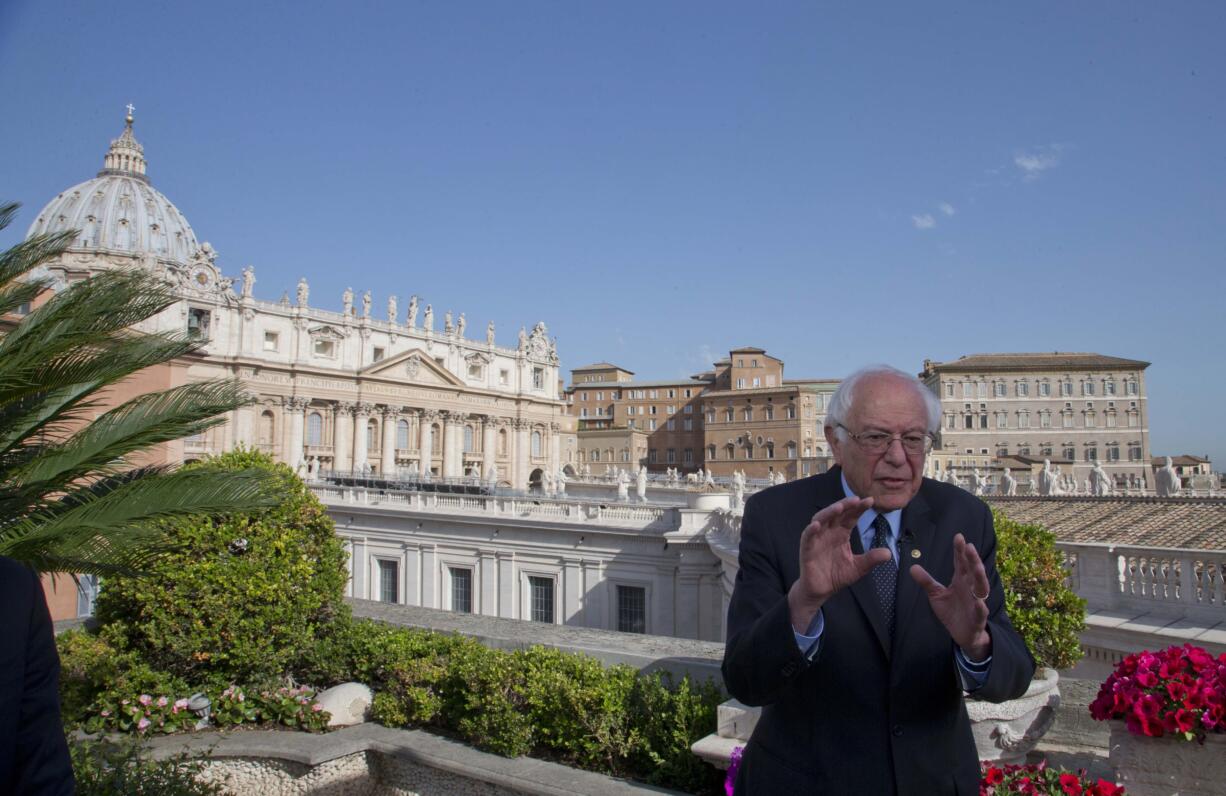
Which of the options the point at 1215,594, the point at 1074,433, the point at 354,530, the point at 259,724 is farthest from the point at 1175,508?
the point at 1074,433

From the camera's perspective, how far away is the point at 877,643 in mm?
2342

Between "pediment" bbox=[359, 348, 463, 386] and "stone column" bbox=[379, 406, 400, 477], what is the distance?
8.13ft

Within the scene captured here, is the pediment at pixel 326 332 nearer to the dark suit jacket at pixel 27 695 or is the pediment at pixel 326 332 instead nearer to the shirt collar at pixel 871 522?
the dark suit jacket at pixel 27 695

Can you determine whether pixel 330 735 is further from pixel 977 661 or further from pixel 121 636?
pixel 977 661

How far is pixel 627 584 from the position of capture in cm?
2181

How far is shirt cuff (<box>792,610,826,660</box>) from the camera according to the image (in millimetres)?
2170

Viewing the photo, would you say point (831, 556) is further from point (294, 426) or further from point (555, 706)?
point (294, 426)

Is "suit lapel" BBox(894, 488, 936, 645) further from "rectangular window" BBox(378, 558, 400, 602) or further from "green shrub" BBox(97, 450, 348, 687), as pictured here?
"rectangular window" BBox(378, 558, 400, 602)

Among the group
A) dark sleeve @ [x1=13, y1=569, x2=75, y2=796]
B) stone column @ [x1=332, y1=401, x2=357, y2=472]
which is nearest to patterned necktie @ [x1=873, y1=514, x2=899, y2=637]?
dark sleeve @ [x1=13, y1=569, x2=75, y2=796]

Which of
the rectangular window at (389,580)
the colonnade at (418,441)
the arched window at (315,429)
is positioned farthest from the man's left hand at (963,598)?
the arched window at (315,429)

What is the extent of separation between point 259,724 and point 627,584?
1480cm

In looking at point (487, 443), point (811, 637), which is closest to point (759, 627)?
point (811, 637)

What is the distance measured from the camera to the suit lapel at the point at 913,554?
2.34 m

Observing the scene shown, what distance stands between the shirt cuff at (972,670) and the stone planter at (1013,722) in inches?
117
